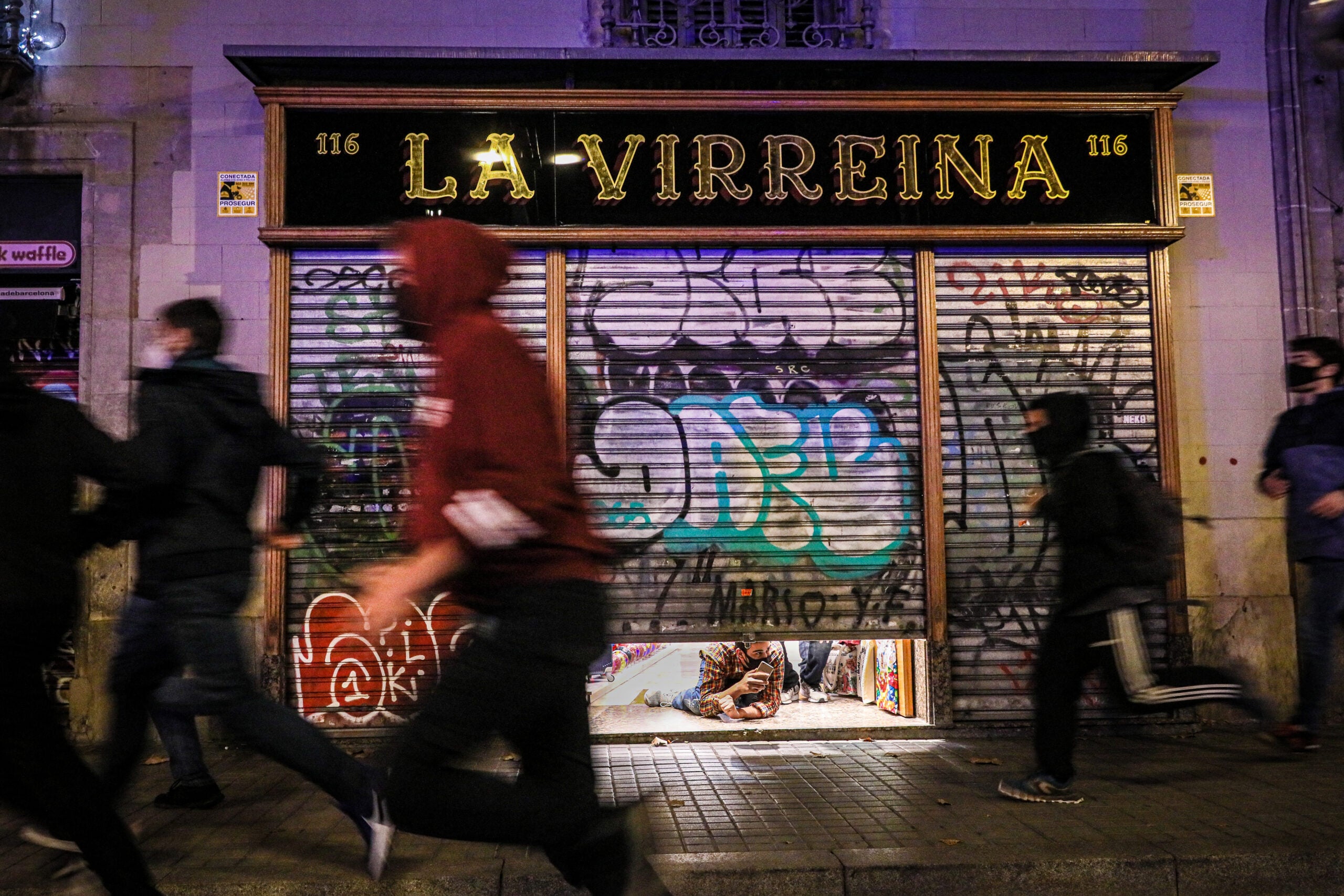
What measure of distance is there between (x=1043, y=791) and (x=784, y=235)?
3864 mm

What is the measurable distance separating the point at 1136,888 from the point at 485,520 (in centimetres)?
307

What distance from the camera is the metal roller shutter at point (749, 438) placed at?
23.9ft

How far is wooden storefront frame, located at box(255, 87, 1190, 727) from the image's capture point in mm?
7238

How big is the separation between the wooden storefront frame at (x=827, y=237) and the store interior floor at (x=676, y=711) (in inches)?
25.3

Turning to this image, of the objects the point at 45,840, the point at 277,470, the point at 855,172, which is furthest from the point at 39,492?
the point at 855,172

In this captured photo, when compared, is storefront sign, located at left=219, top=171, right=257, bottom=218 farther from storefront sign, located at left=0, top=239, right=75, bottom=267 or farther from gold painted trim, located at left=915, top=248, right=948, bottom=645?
gold painted trim, located at left=915, top=248, right=948, bottom=645

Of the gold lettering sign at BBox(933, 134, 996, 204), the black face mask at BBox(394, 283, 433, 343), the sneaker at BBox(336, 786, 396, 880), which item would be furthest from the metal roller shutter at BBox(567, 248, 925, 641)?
the black face mask at BBox(394, 283, 433, 343)

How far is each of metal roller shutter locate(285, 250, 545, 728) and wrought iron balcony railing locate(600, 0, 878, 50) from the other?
1.81 meters

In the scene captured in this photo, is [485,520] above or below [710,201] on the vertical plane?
below

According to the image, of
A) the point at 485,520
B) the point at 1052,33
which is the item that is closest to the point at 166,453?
the point at 485,520

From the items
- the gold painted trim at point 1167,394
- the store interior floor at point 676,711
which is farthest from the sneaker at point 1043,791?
the gold painted trim at point 1167,394

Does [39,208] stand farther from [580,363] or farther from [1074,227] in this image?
[1074,227]

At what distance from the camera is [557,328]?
7.36 metres

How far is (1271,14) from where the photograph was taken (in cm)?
784
